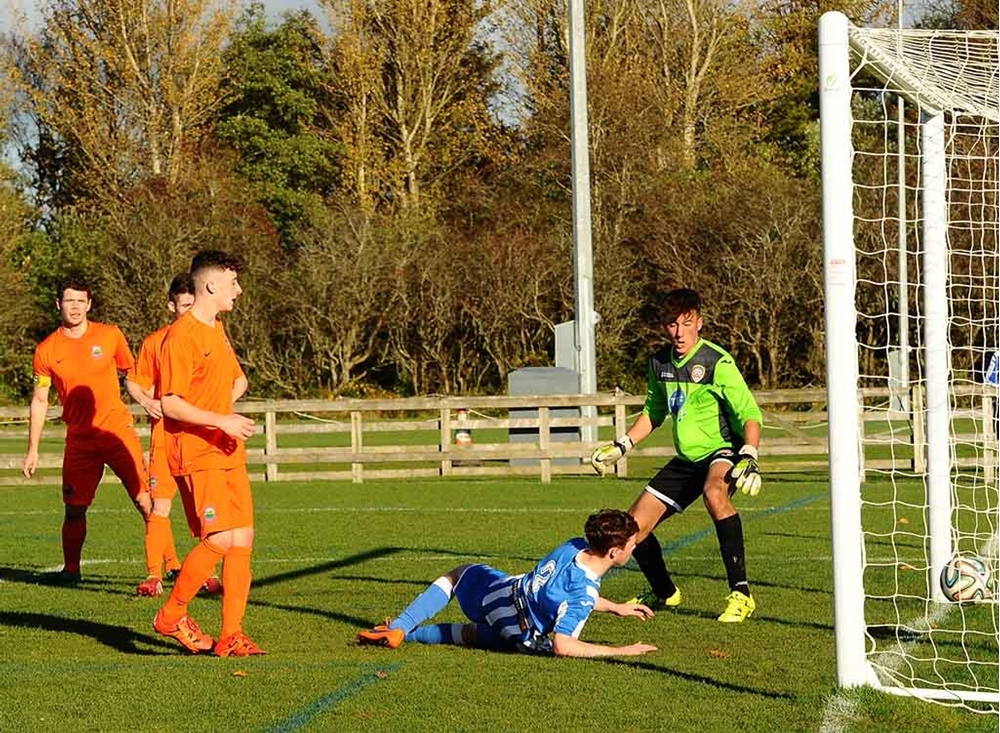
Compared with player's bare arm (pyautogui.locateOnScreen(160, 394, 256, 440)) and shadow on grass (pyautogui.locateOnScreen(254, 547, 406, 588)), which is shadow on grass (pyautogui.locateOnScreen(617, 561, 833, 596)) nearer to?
shadow on grass (pyautogui.locateOnScreen(254, 547, 406, 588))

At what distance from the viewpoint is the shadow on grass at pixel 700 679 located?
702cm

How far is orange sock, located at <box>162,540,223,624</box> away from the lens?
26.2 ft

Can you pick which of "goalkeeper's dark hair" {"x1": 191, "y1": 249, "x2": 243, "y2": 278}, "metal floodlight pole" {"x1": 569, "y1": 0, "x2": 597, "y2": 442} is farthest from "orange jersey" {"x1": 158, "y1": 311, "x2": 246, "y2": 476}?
"metal floodlight pole" {"x1": 569, "y1": 0, "x2": 597, "y2": 442}

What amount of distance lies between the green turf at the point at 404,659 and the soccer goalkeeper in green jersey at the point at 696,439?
43 centimetres

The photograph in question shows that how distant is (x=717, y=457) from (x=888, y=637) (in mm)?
1498

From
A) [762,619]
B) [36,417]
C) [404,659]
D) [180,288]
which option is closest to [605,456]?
[762,619]

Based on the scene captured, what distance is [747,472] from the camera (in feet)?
29.5

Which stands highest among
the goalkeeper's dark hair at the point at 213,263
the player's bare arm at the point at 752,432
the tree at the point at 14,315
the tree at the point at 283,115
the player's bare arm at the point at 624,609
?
the tree at the point at 283,115

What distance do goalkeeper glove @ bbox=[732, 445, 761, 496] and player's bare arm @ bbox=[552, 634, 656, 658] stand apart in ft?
4.31

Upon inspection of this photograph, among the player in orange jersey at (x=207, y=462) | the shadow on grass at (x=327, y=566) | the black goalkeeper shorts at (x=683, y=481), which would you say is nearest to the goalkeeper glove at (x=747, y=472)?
the black goalkeeper shorts at (x=683, y=481)

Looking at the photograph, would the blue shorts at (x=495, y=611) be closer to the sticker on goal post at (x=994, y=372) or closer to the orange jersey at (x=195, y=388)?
the orange jersey at (x=195, y=388)

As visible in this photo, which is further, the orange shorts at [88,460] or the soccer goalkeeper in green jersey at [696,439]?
the orange shorts at [88,460]

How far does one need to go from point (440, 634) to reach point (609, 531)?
1.25 m

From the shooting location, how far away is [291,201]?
50250 mm
